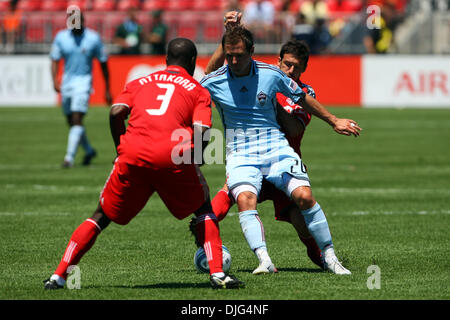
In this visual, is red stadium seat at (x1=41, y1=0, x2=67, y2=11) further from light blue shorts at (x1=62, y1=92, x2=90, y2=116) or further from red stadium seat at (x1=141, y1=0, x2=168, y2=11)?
light blue shorts at (x1=62, y1=92, x2=90, y2=116)

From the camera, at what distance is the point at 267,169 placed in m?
7.57

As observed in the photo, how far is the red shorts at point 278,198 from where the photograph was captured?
7957mm

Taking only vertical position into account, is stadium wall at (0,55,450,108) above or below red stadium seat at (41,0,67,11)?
below

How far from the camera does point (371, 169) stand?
1596cm

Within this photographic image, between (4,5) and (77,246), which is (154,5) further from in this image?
(77,246)

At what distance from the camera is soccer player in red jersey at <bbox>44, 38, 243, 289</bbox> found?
6645mm

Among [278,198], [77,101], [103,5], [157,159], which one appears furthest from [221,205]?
[103,5]

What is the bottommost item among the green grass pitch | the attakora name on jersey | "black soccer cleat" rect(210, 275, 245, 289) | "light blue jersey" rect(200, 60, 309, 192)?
the green grass pitch

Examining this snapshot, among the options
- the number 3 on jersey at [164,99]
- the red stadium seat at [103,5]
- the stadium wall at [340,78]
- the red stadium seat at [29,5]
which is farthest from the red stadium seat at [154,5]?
the number 3 on jersey at [164,99]

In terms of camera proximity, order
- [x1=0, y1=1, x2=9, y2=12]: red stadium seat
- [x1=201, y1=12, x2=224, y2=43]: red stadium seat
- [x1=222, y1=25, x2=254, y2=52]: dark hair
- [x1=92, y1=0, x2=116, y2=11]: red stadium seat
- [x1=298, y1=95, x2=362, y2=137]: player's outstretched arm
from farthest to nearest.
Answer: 1. [x1=92, y1=0, x2=116, y2=11]: red stadium seat
2. [x1=0, y1=1, x2=9, y2=12]: red stadium seat
3. [x1=201, y1=12, x2=224, y2=43]: red stadium seat
4. [x1=298, y1=95, x2=362, y2=137]: player's outstretched arm
5. [x1=222, y1=25, x2=254, y2=52]: dark hair

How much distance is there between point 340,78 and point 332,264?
69.1 ft

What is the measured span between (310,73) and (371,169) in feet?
40.2

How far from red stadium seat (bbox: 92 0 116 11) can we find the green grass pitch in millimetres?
16242

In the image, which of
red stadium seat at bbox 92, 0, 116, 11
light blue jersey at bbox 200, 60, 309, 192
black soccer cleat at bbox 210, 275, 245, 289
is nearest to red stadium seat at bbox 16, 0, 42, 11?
red stadium seat at bbox 92, 0, 116, 11
